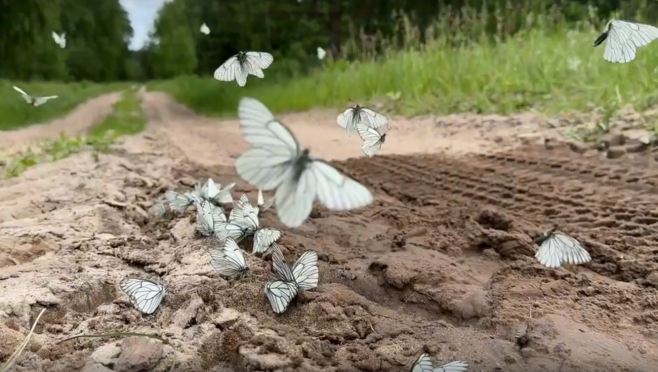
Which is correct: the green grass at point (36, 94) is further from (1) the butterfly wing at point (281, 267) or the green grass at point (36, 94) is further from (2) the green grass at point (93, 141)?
(1) the butterfly wing at point (281, 267)

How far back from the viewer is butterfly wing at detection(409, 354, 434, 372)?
0.72 metres

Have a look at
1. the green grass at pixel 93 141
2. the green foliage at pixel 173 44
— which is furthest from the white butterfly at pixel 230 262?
the green grass at pixel 93 141

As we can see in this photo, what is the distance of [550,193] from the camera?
165 cm

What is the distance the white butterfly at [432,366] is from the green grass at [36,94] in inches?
46.3

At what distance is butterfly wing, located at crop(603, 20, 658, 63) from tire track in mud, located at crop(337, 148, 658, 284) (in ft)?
1.29

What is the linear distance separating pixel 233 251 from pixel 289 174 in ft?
1.38

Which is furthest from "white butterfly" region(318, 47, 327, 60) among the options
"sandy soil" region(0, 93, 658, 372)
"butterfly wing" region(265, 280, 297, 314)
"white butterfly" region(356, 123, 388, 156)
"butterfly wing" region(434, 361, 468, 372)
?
"butterfly wing" region(434, 361, 468, 372)

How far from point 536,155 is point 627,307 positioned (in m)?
1.16

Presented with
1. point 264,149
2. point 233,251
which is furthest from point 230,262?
point 264,149

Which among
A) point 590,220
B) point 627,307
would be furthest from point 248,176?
point 590,220

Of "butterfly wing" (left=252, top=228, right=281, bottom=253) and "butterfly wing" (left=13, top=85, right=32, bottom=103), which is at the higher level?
"butterfly wing" (left=13, top=85, right=32, bottom=103)

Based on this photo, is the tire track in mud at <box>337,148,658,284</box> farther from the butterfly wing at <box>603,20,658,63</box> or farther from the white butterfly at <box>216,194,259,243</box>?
the white butterfly at <box>216,194,259,243</box>

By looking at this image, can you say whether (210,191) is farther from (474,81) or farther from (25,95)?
(474,81)

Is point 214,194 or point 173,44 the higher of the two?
point 173,44
